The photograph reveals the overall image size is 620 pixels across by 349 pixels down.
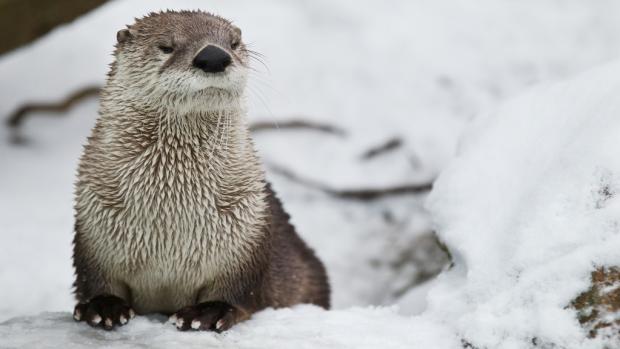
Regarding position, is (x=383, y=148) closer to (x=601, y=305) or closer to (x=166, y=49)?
(x=166, y=49)

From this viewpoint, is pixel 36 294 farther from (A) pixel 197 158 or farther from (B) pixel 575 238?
(B) pixel 575 238

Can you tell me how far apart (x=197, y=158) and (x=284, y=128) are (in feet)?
Result: 8.22

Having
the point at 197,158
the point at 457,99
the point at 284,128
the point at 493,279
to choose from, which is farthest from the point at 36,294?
the point at 457,99

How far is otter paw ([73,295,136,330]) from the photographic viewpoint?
8.46 ft

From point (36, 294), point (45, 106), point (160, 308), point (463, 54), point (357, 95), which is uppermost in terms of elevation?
point (463, 54)

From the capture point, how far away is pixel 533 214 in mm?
2426

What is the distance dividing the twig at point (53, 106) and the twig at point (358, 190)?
47.5 inches

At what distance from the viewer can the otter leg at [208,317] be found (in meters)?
2.61

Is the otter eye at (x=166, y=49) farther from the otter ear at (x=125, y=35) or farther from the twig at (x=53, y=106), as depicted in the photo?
the twig at (x=53, y=106)

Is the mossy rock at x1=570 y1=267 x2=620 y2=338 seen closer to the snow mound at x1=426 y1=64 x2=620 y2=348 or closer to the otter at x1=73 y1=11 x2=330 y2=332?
the snow mound at x1=426 y1=64 x2=620 y2=348

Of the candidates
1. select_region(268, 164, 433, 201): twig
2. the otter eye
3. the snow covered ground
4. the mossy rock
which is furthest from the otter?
select_region(268, 164, 433, 201): twig

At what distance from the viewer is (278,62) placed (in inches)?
222

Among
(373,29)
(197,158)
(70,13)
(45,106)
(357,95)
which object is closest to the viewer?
(197,158)

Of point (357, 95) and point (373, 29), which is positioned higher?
point (373, 29)
